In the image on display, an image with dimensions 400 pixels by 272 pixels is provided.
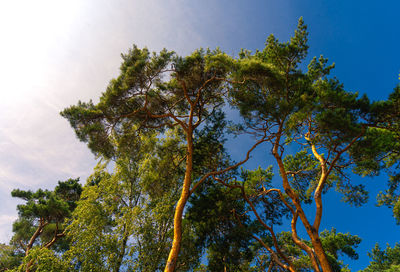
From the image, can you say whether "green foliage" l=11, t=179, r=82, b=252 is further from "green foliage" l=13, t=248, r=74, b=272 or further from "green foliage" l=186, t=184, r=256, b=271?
"green foliage" l=186, t=184, r=256, b=271

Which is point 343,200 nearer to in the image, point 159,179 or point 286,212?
point 286,212

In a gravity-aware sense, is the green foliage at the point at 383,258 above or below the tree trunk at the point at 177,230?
above

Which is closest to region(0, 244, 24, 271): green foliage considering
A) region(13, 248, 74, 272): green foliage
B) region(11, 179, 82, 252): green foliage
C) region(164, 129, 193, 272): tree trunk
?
region(11, 179, 82, 252): green foliage

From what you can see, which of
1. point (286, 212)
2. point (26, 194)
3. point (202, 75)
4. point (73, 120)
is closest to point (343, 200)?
point (286, 212)

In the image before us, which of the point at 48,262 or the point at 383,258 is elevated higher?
the point at 383,258

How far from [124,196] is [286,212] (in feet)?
36.2

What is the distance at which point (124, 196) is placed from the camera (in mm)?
13422

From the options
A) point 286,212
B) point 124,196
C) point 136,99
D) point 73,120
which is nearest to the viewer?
point 73,120

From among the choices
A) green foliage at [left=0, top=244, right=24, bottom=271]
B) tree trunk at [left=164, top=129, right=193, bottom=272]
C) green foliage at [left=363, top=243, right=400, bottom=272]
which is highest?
green foliage at [left=363, top=243, right=400, bottom=272]

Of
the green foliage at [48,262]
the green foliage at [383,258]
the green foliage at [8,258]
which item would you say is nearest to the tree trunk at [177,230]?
the green foliage at [48,262]

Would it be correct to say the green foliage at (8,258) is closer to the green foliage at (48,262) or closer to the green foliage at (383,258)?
the green foliage at (48,262)

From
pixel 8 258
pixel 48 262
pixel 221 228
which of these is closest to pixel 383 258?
pixel 221 228

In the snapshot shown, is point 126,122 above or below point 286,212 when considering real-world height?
above

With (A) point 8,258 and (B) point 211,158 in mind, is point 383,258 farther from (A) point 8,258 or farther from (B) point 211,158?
(A) point 8,258
